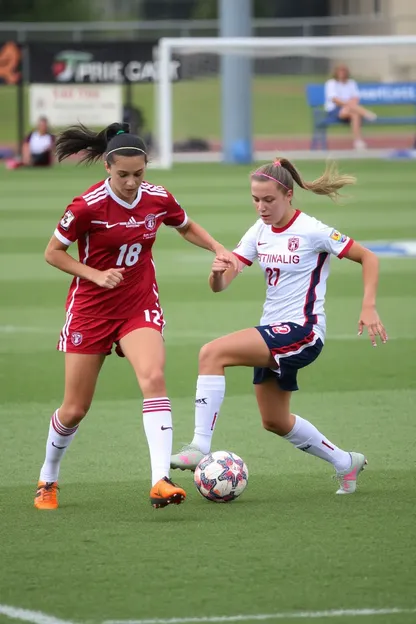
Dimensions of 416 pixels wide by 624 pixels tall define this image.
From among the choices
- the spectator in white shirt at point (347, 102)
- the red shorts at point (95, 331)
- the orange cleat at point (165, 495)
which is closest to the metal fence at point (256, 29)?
the spectator in white shirt at point (347, 102)

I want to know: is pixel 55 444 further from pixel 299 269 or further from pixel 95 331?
pixel 299 269

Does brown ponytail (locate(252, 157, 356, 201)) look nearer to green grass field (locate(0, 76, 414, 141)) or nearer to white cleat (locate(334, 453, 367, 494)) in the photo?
white cleat (locate(334, 453, 367, 494))

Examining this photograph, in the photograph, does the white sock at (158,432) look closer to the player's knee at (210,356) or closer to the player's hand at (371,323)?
the player's knee at (210,356)

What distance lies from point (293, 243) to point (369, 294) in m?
0.52

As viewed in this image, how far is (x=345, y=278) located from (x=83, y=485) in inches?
354

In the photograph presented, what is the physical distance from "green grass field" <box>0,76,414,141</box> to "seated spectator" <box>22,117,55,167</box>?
8136 mm

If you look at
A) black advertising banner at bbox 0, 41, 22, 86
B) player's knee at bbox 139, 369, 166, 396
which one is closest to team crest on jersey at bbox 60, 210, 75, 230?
player's knee at bbox 139, 369, 166, 396

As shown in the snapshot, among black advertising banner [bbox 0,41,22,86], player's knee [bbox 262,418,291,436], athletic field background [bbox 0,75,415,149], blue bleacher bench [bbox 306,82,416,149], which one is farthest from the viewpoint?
athletic field background [bbox 0,75,415,149]

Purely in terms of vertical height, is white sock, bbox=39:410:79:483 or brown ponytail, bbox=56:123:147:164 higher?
brown ponytail, bbox=56:123:147:164

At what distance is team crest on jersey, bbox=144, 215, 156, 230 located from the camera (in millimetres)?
6891

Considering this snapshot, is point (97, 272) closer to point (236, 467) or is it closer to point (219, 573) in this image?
point (236, 467)

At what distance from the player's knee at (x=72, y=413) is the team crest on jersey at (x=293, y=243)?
1.41m

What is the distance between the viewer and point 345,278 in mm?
15875

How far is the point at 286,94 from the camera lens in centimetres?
3959
